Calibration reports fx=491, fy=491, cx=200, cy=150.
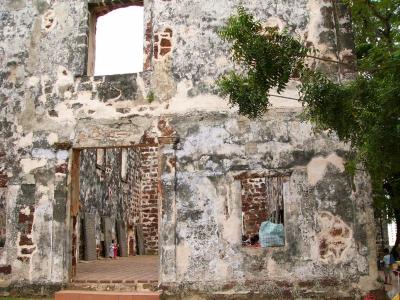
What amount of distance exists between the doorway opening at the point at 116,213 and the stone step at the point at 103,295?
1094 mm

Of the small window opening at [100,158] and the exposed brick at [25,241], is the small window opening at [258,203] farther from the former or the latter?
the exposed brick at [25,241]

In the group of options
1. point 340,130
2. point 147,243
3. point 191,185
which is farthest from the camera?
point 147,243

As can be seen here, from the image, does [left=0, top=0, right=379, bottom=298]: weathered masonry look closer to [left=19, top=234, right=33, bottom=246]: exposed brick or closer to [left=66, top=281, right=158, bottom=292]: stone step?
[left=19, top=234, right=33, bottom=246]: exposed brick

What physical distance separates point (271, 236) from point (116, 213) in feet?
29.8

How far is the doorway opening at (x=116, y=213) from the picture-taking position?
11.5 m

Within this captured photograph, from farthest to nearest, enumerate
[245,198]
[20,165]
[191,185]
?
[245,198] < [20,165] < [191,185]

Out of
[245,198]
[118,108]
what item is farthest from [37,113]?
[245,198]

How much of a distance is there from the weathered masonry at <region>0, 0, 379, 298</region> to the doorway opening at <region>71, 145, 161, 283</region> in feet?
2.75

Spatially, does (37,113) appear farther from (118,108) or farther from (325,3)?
(325,3)

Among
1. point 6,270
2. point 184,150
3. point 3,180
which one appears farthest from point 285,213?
point 3,180

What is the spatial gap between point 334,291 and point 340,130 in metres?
2.97

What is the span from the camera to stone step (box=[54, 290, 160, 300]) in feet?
25.4

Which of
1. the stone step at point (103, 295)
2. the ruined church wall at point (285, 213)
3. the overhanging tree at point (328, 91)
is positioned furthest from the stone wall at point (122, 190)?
the overhanging tree at point (328, 91)

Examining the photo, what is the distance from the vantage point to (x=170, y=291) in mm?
8070
